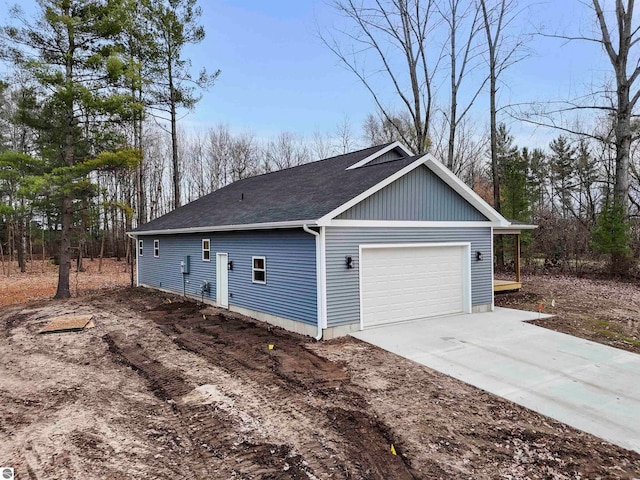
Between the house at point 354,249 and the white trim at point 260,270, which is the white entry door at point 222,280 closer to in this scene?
the house at point 354,249

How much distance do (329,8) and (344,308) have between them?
632 inches

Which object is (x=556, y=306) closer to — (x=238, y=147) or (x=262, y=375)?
(x=262, y=375)

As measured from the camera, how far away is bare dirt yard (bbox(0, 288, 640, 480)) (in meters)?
3.55

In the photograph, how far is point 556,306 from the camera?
36.0 feet

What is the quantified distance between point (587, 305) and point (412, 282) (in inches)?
222

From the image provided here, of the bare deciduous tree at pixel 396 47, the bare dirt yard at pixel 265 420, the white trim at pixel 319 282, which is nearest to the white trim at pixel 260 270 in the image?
the white trim at pixel 319 282

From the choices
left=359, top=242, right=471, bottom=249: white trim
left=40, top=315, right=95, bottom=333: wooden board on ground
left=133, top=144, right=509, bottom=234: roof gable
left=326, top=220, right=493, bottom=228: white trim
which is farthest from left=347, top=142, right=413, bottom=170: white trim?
left=40, top=315, right=95, bottom=333: wooden board on ground

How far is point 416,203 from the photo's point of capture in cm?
930

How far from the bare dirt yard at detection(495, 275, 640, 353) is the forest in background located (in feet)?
7.91

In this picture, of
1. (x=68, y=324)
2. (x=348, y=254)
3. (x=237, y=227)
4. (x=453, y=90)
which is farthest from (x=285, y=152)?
(x=348, y=254)

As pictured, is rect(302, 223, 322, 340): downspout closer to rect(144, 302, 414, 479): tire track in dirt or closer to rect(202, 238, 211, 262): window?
rect(144, 302, 414, 479): tire track in dirt

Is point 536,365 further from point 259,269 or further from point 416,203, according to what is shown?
point 259,269

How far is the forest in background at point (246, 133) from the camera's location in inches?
500

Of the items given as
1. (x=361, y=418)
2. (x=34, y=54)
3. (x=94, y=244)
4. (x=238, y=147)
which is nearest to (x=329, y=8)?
(x=34, y=54)
